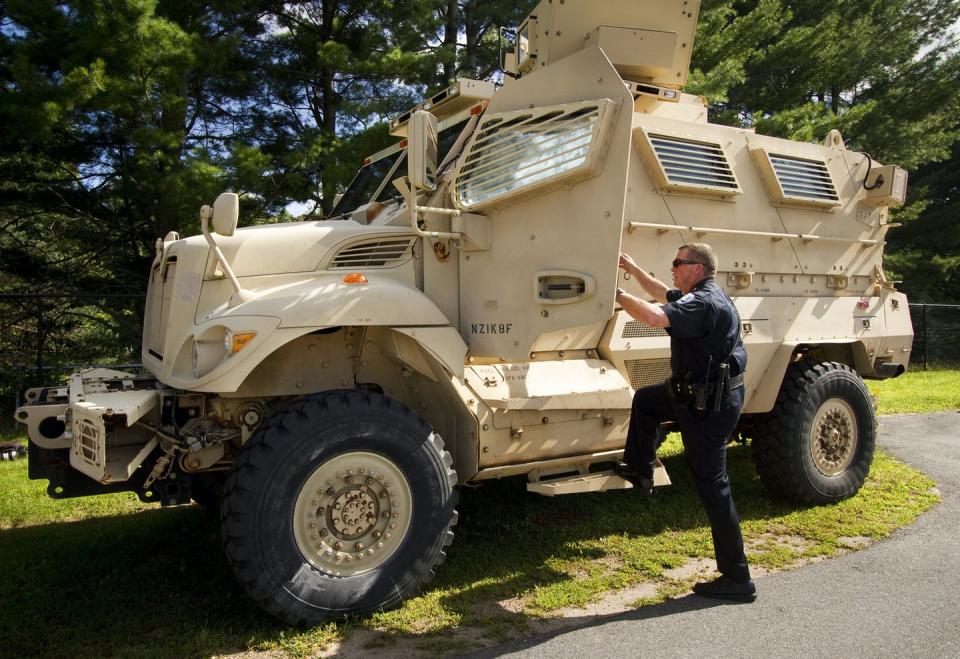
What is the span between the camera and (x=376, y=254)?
4.56m

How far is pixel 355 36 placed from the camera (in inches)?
494

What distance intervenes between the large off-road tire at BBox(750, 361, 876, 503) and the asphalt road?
2.55ft


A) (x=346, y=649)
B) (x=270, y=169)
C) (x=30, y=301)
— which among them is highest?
(x=270, y=169)

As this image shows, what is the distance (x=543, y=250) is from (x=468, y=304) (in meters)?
0.56

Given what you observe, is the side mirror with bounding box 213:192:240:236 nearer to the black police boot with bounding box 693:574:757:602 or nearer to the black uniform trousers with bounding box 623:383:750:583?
the black uniform trousers with bounding box 623:383:750:583

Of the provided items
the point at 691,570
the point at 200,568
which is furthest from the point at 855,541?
the point at 200,568

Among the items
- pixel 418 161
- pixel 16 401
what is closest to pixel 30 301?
pixel 16 401

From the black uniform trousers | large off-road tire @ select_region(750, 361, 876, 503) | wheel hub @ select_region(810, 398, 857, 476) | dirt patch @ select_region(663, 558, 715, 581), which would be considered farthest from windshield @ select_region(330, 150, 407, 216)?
wheel hub @ select_region(810, 398, 857, 476)

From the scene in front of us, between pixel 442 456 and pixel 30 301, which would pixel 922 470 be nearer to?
pixel 442 456

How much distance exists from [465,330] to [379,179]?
1759 millimetres

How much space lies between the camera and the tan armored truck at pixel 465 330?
12.7 ft

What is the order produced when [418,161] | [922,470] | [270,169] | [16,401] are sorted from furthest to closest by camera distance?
[270,169]
[16,401]
[922,470]
[418,161]

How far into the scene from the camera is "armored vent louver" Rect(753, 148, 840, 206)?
555 cm

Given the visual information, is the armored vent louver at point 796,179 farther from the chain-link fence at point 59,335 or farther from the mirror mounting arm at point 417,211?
the chain-link fence at point 59,335
